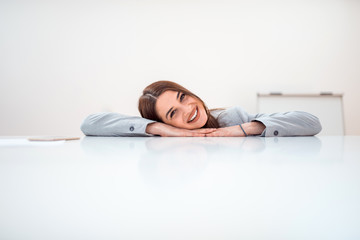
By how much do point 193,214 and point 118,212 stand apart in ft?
0.11

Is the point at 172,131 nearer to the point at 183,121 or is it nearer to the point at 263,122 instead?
the point at 183,121

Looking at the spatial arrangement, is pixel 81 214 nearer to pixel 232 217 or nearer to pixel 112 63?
pixel 232 217

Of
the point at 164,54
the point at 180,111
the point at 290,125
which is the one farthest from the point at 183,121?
the point at 164,54

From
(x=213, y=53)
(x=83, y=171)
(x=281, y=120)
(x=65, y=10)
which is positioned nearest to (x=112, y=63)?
(x=65, y=10)

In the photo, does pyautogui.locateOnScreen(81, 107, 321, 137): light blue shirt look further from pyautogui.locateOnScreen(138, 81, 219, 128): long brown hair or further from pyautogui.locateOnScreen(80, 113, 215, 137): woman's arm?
pyautogui.locateOnScreen(138, 81, 219, 128): long brown hair

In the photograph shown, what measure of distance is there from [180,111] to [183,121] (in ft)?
0.17

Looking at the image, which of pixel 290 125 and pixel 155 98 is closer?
pixel 290 125

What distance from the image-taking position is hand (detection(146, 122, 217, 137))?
951 mm

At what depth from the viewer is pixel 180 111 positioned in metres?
1.20

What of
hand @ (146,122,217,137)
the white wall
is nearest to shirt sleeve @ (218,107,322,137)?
hand @ (146,122,217,137)

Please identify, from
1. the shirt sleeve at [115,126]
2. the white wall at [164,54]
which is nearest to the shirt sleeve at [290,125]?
the shirt sleeve at [115,126]

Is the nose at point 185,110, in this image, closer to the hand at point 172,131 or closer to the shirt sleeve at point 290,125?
the hand at point 172,131

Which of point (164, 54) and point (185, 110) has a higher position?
point (164, 54)

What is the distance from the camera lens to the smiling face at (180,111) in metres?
1.20
